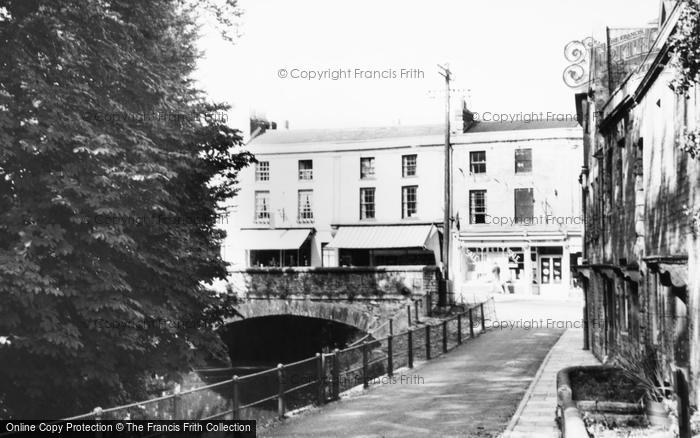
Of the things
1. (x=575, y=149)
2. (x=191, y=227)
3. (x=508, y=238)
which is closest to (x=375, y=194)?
(x=508, y=238)

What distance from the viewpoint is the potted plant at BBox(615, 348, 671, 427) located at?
809cm

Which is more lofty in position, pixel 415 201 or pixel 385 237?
pixel 415 201

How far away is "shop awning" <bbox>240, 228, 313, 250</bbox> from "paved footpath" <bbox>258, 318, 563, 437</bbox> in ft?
70.8

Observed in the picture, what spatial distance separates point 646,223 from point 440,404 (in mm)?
5288

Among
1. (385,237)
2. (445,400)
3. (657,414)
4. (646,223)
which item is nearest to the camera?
(657,414)

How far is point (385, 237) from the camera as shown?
132 feet

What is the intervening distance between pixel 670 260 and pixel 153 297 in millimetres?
9734

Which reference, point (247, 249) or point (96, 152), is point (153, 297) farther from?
point (247, 249)

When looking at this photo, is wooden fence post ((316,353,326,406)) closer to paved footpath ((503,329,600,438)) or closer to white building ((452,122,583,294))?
paved footpath ((503,329,600,438))

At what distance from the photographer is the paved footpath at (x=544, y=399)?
1106 cm

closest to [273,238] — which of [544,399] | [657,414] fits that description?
[544,399]

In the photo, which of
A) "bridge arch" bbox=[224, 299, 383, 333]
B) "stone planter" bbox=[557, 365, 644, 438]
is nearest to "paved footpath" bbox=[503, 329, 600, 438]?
"stone planter" bbox=[557, 365, 644, 438]

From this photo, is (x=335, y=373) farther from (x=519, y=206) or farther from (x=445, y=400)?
(x=519, y=206)

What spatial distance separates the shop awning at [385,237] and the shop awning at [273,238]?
6.42 feet
